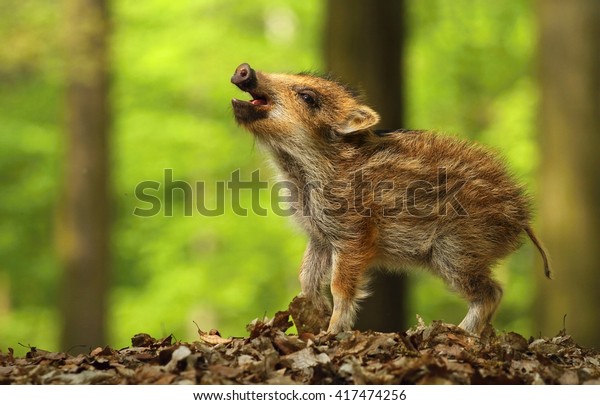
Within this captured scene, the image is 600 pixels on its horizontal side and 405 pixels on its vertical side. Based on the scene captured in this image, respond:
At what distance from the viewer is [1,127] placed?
875 inches

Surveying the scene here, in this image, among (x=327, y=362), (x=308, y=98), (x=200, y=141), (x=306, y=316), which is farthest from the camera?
(x=200, y=141)

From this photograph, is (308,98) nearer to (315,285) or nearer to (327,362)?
(315,285)

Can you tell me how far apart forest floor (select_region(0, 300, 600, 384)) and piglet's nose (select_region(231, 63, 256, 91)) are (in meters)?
1.99

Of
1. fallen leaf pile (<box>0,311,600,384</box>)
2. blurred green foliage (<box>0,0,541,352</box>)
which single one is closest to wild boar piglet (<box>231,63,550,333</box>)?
fallen leaf pile (<box>0,311,600,384</box>)

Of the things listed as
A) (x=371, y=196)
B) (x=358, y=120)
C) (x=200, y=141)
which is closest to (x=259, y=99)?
(x=358, y=120)

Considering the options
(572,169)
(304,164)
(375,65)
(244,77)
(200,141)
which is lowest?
(200,141)

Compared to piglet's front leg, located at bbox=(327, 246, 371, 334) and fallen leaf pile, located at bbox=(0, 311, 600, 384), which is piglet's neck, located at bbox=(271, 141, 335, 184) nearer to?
piglet's front leg, located at bbox=(327, 246, 371, 334)

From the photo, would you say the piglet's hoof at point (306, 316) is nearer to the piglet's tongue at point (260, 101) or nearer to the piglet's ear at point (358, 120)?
the piglet's ear at point (358, 120)

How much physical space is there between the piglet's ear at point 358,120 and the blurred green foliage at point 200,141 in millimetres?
13443

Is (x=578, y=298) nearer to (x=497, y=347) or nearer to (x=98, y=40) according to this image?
(x=497, y=347)

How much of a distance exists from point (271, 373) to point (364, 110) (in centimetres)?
279

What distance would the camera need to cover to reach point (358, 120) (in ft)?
24.3

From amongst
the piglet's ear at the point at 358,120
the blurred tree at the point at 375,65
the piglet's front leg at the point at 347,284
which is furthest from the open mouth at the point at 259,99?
the blurred tree at the point at 375,65

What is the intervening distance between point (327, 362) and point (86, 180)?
9678 millimetres
